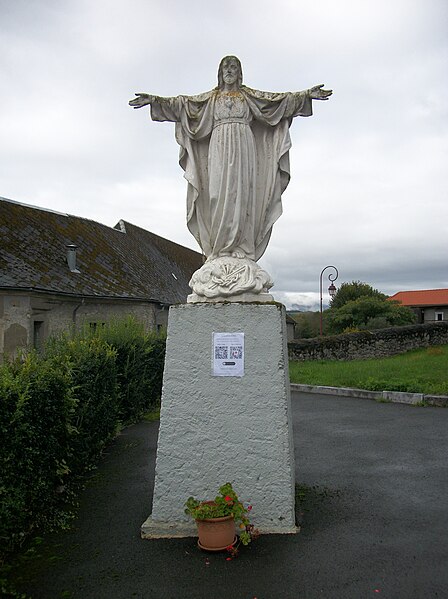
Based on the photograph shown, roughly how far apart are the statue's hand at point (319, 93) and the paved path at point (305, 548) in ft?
12.3

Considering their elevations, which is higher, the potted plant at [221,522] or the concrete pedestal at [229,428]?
the concrete pedestal at [229,428]

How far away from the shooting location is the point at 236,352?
4.29 meters

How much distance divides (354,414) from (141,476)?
4.97 m

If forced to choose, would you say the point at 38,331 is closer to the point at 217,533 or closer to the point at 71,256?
the point at 71,256

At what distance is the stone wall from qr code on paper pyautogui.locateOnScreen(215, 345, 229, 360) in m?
15.7

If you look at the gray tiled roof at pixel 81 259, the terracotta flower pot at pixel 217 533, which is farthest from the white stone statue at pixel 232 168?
the gray tiled roof at pixel 81 259

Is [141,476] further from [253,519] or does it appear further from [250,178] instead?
[250,178]

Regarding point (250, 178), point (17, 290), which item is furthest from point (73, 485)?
point (17, 290)

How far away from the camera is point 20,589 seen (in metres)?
3.47

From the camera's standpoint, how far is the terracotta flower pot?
12.6ft

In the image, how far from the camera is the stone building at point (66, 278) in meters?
15.6

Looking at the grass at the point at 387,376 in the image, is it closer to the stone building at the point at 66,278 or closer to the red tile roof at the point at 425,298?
the stone building at the point at 66,278

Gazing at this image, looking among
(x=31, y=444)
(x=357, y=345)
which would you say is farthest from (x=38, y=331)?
(x=31, y=444)

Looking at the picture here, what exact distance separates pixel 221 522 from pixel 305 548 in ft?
2.18
